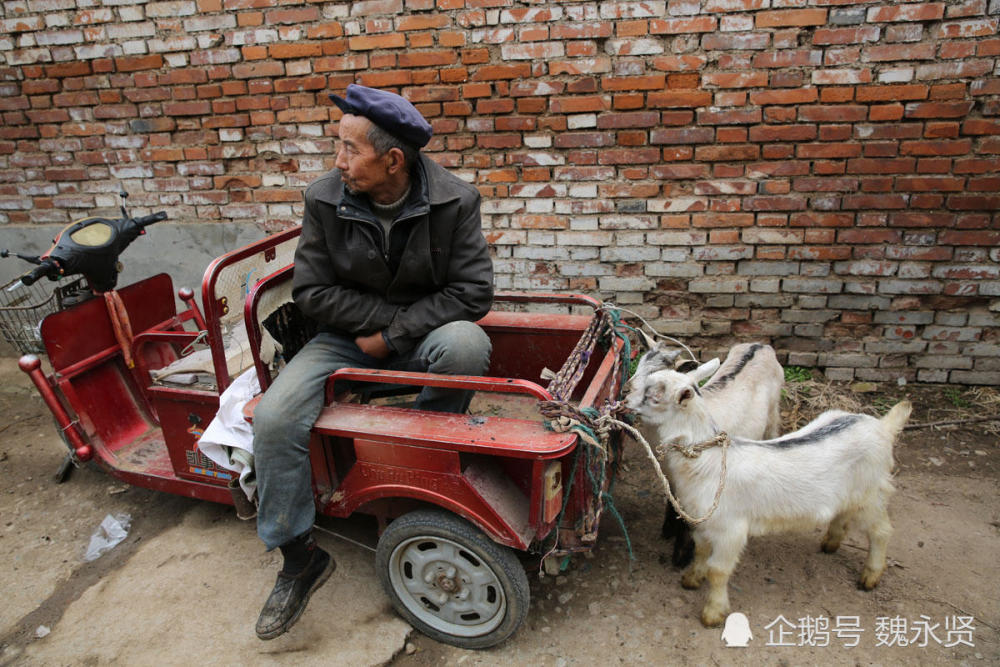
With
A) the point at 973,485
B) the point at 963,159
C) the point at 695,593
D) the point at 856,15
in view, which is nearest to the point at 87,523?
the point at 695,593

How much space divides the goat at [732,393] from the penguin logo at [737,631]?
0.36 m

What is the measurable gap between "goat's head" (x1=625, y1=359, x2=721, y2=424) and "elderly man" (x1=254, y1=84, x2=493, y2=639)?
68 cm

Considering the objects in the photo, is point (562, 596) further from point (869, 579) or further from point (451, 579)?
point (869, 579)

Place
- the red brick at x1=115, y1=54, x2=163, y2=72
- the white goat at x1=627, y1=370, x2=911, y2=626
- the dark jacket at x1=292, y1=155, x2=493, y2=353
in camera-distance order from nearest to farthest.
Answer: the white goat at x1=627, y1=370, x2=911, y2=626 < the dark jacket at x1=292, y1=155, x2=493, y2=353 < the red brick at x1=115, y1=54, x2=163, y2=72

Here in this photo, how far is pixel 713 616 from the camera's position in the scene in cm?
272

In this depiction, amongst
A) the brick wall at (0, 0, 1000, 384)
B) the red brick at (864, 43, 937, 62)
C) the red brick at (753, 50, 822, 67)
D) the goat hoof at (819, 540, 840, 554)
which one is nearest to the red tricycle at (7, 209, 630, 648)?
the goat hoof at (819, 540, 840, 554)

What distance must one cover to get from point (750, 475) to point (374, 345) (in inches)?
68.1

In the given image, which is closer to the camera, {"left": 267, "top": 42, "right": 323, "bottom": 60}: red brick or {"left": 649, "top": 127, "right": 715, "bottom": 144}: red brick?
{"left": 649, "top": 127, "right": 715, "bottom": 144}: red brick

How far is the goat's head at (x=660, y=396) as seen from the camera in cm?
256

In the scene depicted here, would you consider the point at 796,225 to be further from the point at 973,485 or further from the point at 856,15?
the point at 973,485

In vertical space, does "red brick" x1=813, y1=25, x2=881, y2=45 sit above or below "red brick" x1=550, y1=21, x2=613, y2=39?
below

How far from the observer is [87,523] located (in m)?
3.60

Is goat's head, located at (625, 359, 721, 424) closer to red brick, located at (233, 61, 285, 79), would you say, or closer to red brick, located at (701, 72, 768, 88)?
red brick, located at (701, 72, 768, 88)

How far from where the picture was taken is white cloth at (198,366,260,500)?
9.02ft
